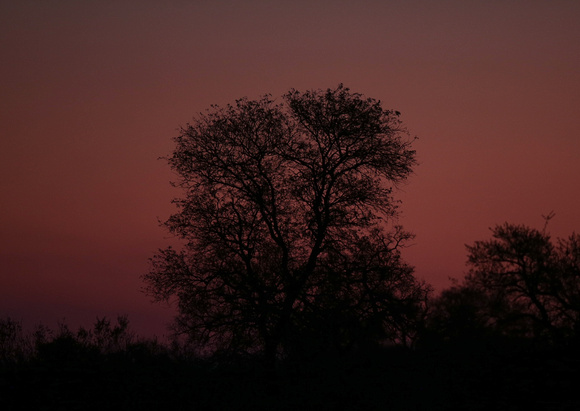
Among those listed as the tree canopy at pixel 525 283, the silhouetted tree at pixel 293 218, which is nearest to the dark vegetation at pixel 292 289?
the silhouetted tree at pixel 293 218

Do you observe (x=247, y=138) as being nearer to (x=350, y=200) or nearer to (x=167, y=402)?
(x=350, y=200)

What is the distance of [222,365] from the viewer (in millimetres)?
21938

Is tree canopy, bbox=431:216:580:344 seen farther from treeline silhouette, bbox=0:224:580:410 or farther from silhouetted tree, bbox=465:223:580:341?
treeline silhouette, bbox=0:224:580:410

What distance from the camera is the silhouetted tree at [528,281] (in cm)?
4494

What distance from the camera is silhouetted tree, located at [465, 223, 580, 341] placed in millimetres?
44938

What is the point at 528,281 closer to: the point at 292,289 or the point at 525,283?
the point at 525,283

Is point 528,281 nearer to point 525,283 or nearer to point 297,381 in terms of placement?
point 525,283

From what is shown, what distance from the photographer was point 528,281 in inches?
1801

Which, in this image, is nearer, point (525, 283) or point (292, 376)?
point (292, 376)

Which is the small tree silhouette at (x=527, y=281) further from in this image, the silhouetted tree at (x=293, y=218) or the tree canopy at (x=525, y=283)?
the silhouetted tree at (x=293, y=218)


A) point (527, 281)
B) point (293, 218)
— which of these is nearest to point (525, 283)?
point (527, 281)

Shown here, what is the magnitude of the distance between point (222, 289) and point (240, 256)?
1903mm

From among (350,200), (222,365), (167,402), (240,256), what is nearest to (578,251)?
(350,200)

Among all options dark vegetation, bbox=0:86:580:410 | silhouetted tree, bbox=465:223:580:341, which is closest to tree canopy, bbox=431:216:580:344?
silhouetted tree, bbox=465:223:580:341
